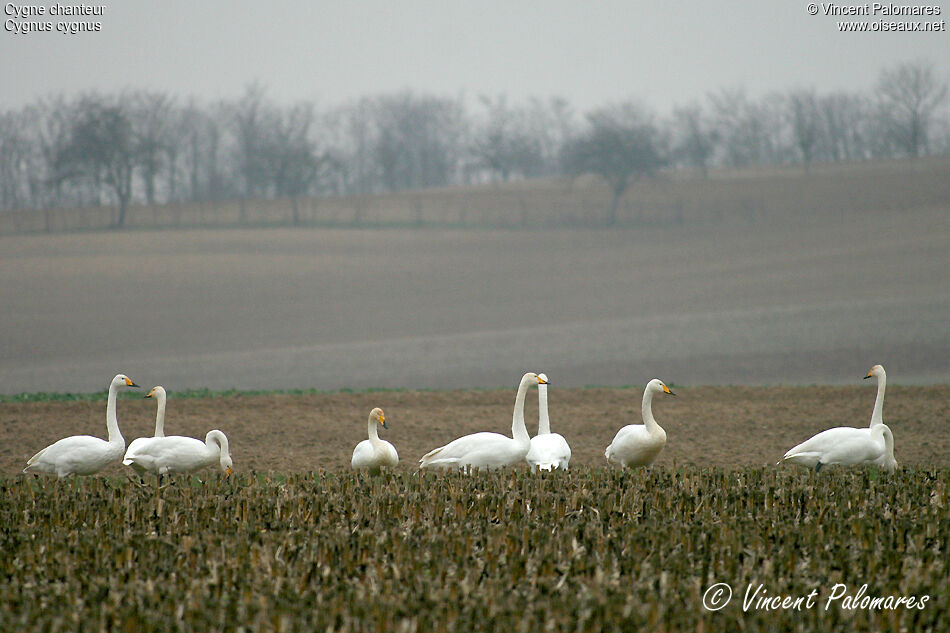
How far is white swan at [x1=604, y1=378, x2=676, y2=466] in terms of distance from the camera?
1159 cm

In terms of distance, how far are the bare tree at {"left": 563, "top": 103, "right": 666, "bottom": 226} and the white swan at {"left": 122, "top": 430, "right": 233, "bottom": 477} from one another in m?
55.8

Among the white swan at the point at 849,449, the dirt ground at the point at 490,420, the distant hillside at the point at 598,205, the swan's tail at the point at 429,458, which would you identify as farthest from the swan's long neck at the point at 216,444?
the distant hillside at the point at 598,205

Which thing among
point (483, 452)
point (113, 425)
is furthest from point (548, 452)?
point (113, 425)

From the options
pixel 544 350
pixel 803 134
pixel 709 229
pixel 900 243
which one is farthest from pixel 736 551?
pixel 803 134

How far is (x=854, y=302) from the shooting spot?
1666 inches

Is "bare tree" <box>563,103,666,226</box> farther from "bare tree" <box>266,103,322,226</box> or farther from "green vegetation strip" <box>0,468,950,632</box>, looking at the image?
"green vegetation strip" <box>0,468,950,632</box>

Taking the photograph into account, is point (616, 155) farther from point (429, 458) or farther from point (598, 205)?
point (429, 458)

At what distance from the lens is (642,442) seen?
11594 millimetres

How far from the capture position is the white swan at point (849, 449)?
1097 cm

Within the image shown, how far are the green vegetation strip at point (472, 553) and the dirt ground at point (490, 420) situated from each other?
439 cm

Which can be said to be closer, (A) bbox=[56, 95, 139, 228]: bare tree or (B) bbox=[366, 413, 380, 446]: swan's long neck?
(B) bbox=[366, 413, 380, 446]: swan's long neck

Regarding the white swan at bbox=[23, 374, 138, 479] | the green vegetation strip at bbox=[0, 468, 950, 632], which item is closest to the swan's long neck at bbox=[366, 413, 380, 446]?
the green vegetation strip at bbox=[0, 468, 950, 632]

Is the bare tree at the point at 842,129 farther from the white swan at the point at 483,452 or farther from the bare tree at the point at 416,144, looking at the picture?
the white swan at the point at 483,452

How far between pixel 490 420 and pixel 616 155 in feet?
168
